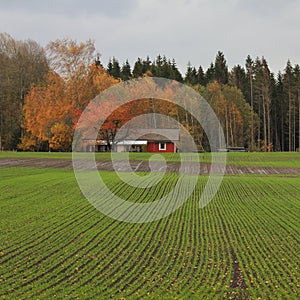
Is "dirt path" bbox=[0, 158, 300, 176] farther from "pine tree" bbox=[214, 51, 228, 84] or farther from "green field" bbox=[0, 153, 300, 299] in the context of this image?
"pine tree" bbox=[214, 51, 228, 84]

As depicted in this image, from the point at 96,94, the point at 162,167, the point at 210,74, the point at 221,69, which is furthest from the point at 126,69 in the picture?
the point at 162,167

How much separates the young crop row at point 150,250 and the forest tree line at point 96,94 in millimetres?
30916

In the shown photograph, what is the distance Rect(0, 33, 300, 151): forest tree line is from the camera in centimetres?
4962

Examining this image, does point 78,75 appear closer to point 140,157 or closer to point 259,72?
point 140,157

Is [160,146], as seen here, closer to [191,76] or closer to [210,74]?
[191,76]

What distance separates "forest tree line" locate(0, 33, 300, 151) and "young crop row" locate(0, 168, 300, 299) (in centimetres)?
3092

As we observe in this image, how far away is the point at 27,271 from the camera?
973 cm

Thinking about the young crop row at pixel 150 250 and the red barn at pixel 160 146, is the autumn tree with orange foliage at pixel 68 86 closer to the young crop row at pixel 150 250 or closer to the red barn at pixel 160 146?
the red barn at pixel 160 146

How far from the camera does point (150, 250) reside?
464 inches

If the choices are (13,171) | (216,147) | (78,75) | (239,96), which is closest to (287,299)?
(13,171)

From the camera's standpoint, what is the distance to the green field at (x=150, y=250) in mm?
8758

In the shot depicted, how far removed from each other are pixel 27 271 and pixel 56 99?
4229 centimetres

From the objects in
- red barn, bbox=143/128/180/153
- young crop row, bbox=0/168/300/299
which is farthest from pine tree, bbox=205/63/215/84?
young crop row, bbox=0/168/300/299

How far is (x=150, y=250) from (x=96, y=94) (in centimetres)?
4007
